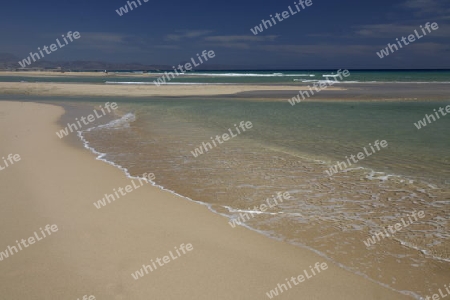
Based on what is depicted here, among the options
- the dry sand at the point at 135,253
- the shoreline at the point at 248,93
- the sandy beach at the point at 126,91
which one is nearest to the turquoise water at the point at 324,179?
the dry sand at the point at 135,253

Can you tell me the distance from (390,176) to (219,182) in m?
3.52

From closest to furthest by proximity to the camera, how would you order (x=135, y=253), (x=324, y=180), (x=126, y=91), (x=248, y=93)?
(x=135, y=253) < (x=324, y=180) < (x=248, y=93) < (x=126, y=91)

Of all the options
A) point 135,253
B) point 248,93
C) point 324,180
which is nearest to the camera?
point 135,253

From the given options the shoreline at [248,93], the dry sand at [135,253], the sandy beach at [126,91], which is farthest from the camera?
the sandy beach at [126,91]

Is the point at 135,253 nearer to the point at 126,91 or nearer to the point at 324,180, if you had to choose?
the point at 324,180

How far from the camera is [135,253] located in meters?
4.73

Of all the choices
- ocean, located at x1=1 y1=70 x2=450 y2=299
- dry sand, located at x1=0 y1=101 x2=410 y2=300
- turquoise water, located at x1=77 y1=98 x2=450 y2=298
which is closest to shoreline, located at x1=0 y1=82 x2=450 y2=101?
turquoise water, located at x1=77 y1=98 x2=450 y2=298

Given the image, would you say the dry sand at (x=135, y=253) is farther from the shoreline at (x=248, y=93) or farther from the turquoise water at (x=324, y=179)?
the shoreline at (x=248, y=93)

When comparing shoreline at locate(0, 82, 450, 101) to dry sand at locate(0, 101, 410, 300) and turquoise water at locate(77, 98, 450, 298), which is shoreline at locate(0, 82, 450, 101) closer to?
turquoise water at locate(77, 98, 450, 298)

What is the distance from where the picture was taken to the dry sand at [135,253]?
158 inches

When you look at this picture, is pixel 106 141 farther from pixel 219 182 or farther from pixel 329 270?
pixel 329 270

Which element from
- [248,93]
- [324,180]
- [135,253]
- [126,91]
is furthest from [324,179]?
[126,91]

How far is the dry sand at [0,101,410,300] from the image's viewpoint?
402cm

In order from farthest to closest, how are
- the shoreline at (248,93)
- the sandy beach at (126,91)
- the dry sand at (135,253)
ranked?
1. the sandy beach at (126,91)
2. the shoreline at (248,93)
3. the dry sand at (135,253)
